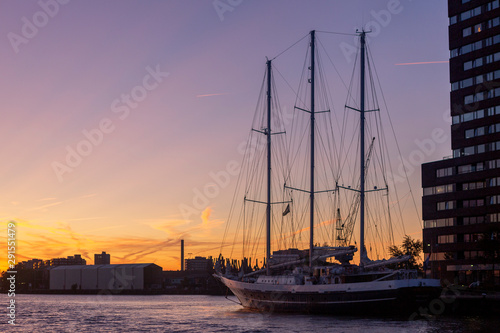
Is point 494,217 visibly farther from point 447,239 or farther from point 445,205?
point 445,205

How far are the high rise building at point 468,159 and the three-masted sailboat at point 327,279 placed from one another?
5852cm

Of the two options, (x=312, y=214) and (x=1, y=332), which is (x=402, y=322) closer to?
(x=312, y=214)

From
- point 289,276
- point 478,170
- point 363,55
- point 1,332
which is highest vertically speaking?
point 363,55

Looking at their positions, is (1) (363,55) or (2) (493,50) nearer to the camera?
(1) (363,55)

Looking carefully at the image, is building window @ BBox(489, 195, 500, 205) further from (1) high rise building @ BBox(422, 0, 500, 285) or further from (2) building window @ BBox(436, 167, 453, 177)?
(2) building window @ BBox(436, 167, 453, 177)

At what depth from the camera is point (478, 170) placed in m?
149

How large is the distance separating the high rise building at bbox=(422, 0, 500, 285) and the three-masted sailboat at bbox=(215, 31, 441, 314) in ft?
192

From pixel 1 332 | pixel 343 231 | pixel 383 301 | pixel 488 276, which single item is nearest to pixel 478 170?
pixel 488 276

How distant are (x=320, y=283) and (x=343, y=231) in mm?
9514

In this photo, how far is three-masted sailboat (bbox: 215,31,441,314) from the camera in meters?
74.8

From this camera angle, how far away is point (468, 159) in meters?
151

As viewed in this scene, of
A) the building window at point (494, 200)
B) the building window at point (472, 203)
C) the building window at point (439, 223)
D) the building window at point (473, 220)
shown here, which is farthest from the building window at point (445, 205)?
the building window at point (494, 200)

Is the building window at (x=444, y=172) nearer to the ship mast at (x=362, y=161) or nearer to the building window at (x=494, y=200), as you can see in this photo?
the building window at (x=494, y=200)

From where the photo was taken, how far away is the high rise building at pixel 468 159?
146 meters
